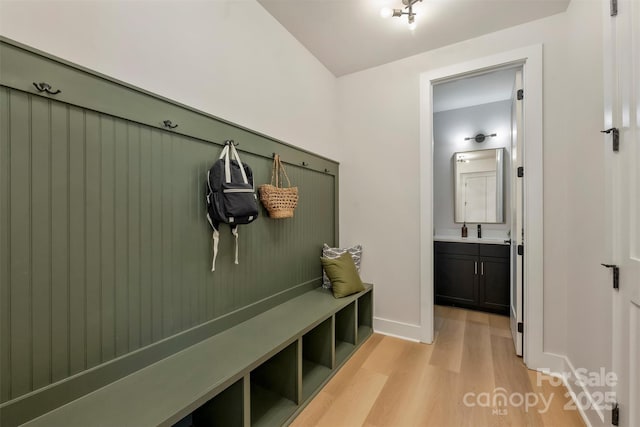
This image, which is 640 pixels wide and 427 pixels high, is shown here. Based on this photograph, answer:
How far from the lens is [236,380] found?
1.22 m

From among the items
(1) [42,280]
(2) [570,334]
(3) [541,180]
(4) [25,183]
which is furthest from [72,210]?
(2) [570,334]

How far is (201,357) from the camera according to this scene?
53.0 inches

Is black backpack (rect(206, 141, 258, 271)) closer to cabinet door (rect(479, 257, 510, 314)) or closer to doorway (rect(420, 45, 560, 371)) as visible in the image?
doorway (rect(420, 45, 560, 371))

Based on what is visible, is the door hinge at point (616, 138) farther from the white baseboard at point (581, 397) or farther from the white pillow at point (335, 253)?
the white pillow at point (335, 253)

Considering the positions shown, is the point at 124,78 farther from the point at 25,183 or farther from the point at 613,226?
the point at 613,226

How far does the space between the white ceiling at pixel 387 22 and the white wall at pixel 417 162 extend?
13cm

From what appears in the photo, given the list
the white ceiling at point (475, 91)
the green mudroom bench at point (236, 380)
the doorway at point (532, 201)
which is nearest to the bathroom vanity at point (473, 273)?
the doorway at point (532, 201)

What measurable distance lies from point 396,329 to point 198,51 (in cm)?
273

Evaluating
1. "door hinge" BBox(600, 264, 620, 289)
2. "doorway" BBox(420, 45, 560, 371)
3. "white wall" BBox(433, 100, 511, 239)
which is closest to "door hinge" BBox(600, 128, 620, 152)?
"door hinge" BBox(600, 264, 620, 289)

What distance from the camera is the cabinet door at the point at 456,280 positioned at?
3.29 meters

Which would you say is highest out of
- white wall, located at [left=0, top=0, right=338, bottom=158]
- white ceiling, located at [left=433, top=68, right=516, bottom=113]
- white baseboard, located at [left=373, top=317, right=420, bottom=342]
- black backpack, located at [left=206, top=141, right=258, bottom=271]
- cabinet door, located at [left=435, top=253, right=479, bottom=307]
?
white ceiling, located at [left=433, top=68, right=516, bottom=113]

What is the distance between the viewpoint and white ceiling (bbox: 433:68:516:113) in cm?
305

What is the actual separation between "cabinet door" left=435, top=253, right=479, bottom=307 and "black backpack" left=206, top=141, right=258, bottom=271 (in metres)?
2.81

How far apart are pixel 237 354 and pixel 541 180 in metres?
2.44
